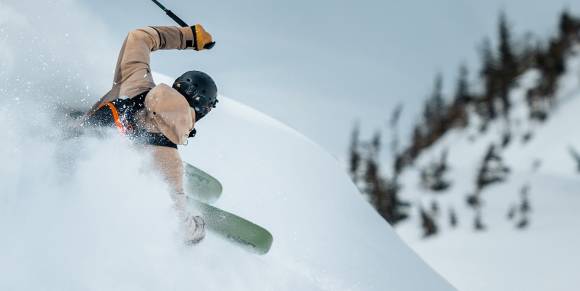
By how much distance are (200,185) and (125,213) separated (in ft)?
4.27

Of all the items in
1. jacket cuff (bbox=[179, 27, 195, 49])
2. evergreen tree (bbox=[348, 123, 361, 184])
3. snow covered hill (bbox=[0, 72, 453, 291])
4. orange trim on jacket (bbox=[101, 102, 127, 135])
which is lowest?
snow covered hill (bbox=[0, 72, 453, 291])

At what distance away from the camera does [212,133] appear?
7117mm

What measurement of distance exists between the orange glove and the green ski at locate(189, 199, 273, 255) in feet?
3.74

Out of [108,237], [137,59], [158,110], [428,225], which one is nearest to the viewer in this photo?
[158,110]

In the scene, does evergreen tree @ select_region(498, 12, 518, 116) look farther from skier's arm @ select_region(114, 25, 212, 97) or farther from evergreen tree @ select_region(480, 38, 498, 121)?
skier's arm @ select_region(114, 25, 212, 97)

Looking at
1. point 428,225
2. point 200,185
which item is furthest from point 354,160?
point 200,185

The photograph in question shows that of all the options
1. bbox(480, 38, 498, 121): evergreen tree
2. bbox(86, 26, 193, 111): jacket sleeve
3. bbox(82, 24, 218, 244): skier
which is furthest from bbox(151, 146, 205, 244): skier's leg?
bbox(480, 38, 498, 121): evergreen tree

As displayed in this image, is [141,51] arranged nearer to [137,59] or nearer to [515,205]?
[137,59]

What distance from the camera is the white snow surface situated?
355cm

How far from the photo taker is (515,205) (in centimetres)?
2767

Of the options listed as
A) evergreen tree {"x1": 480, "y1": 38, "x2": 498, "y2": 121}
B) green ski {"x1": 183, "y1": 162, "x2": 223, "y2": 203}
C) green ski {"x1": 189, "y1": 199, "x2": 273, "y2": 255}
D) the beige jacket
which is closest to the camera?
the beige jacket

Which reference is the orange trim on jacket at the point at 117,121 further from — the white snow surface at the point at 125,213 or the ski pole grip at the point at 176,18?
the ski pole grip at the point at 176,18

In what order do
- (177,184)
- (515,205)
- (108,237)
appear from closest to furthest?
(108,237) < (177,184) < (515,205)

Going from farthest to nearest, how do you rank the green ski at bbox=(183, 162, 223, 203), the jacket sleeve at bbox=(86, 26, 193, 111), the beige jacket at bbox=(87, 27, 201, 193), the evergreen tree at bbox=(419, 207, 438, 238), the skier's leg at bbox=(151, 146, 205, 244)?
the evergreen tree at bbox=(419, 207, 438, 238) < the green ski at bbox=(183, 162, 223, 203) < the jacket sleeve at bbox=(86, 26, 193, 111) < the skier's leg at bbox=(151, 146, 205, 244) < the beige jacket at bbox=(87, 27, 201, 193)
